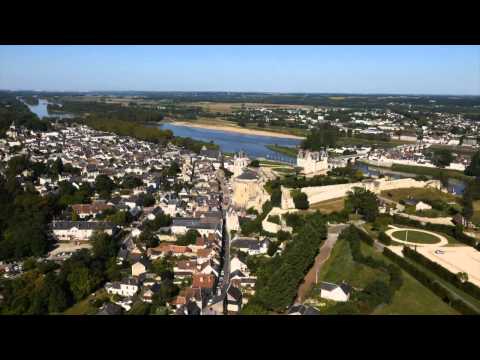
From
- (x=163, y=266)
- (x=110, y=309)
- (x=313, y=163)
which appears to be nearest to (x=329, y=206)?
(x=313, y=163)

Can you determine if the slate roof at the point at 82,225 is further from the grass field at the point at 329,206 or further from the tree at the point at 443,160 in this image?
the tree at the point at 443,160

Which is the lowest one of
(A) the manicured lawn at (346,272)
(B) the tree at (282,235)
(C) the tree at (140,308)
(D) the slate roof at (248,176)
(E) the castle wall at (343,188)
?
(C) the tree at (140,308)

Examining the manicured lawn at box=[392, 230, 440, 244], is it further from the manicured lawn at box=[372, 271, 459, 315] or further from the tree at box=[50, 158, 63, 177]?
the tree at box=[50, 158, 63, 177]

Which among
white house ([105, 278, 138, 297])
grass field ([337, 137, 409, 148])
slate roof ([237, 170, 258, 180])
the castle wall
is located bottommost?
white house ([105, 278, 138, 297])

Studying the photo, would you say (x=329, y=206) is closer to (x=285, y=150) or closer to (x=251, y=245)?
(x=251, y=245)

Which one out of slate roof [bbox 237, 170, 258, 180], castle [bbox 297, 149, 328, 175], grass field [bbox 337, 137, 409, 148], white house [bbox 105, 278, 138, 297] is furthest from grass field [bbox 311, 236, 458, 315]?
grass field [bbox 337, 137, 409, 148]

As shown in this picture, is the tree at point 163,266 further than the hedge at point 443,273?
Yes

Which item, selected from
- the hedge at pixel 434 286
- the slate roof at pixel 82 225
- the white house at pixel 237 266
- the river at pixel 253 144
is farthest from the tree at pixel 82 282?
the river at pixel 253 144
